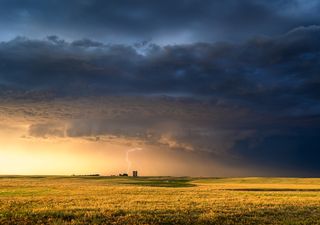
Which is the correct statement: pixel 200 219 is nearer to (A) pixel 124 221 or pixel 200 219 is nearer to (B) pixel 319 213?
(A) pixel 124 221

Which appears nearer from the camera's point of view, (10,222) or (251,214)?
(10,222)

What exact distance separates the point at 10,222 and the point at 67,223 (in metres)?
3.70

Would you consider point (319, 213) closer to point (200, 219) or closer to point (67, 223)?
point (200, 219)

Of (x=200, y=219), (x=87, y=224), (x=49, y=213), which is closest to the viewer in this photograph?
(x=87, y=224)

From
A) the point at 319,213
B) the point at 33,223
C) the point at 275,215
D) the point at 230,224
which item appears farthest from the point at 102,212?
the point at 319,213

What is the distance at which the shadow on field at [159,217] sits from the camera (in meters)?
28.5

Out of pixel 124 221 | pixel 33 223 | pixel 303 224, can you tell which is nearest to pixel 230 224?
pixel 303 224

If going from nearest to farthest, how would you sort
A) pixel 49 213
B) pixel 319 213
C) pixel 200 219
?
pixel 200 219, pixel 49 213, pixel 319 213

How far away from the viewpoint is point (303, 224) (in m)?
28.9

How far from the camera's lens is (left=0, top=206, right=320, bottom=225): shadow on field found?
1121 inches

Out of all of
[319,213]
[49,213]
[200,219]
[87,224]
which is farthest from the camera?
[319,213]

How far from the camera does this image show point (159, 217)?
30.1m

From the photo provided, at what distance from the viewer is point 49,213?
1265 inches

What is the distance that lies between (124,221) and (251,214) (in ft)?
34.8
